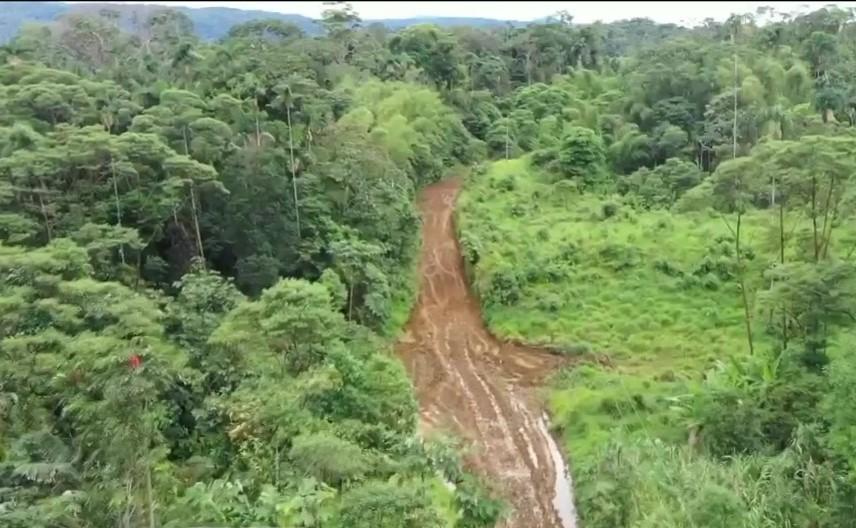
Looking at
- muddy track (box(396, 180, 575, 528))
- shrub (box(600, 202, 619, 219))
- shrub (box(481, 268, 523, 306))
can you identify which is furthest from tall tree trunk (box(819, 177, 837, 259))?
shrub (box(600, 202, 619, 219))

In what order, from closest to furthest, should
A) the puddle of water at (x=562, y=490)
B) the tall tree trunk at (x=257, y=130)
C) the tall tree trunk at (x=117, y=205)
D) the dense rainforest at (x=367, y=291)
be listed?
the dense rainforest at (x=367, y=291)
the puddle of water at (x=562, y=490)
the tall tree trunk at (x=117, y=205)
the tall tree trunk at (x=257, y=130)

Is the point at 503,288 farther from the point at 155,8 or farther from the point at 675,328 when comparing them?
the point at 155,8

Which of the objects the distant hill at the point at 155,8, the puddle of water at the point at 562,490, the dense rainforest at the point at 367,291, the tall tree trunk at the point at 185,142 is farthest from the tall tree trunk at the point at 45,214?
the distant hill at the point at 155,8

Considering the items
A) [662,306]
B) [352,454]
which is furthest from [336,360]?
[662,306]

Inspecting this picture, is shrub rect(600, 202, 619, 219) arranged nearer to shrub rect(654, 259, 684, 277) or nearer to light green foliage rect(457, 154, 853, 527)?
light green foliage rect(457, 154, 853, 527)

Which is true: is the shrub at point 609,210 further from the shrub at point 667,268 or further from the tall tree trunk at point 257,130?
the tall tree trunk at point 257,130

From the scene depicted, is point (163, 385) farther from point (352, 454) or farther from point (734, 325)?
point (734, 325)
